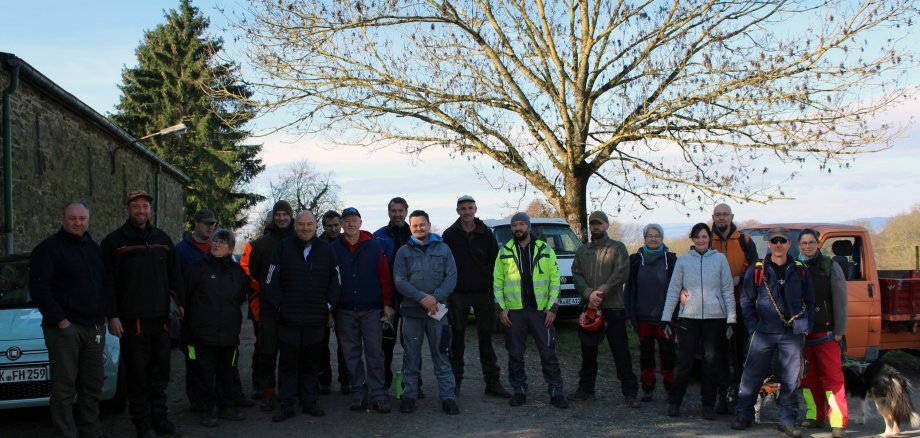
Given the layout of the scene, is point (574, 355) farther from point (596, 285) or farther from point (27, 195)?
point (27, 195)

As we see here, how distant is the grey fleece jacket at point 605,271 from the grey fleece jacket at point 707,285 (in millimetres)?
638

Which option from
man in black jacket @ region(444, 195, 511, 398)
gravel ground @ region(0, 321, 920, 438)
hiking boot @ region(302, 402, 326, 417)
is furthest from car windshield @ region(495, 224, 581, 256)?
hiking boot @ region(302, 402, 326, 417)

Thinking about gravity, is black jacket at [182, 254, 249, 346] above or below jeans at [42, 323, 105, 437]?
above

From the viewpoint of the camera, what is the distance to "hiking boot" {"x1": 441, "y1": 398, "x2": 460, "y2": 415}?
712 centimetres

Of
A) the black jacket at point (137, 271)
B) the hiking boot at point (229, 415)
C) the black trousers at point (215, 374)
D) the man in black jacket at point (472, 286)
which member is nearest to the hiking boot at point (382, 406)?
the man in black jacket at point (472, 286)

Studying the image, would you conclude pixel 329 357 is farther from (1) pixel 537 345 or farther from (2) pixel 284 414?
(1) pixel 537 345

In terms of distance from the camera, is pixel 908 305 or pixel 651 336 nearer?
pixel 651 336

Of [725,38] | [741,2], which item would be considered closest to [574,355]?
[725,38]

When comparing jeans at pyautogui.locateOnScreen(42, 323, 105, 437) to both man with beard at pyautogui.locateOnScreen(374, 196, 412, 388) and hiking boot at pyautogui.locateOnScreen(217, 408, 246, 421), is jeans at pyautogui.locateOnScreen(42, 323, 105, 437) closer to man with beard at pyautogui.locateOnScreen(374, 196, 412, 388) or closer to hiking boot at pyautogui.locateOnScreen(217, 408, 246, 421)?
hiking boot at pyautogui.locateOnScreen(217, 408, 246, 421)

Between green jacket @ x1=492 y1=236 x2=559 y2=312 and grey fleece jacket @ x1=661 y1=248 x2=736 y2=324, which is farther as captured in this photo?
green jacket @ x1=492 y1=236 x2=559 y2=312

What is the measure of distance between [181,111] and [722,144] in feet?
103

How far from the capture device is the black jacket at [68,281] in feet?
18.8

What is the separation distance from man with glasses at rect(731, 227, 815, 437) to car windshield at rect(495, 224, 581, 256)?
23.7ft

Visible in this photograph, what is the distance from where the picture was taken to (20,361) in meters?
6.39
